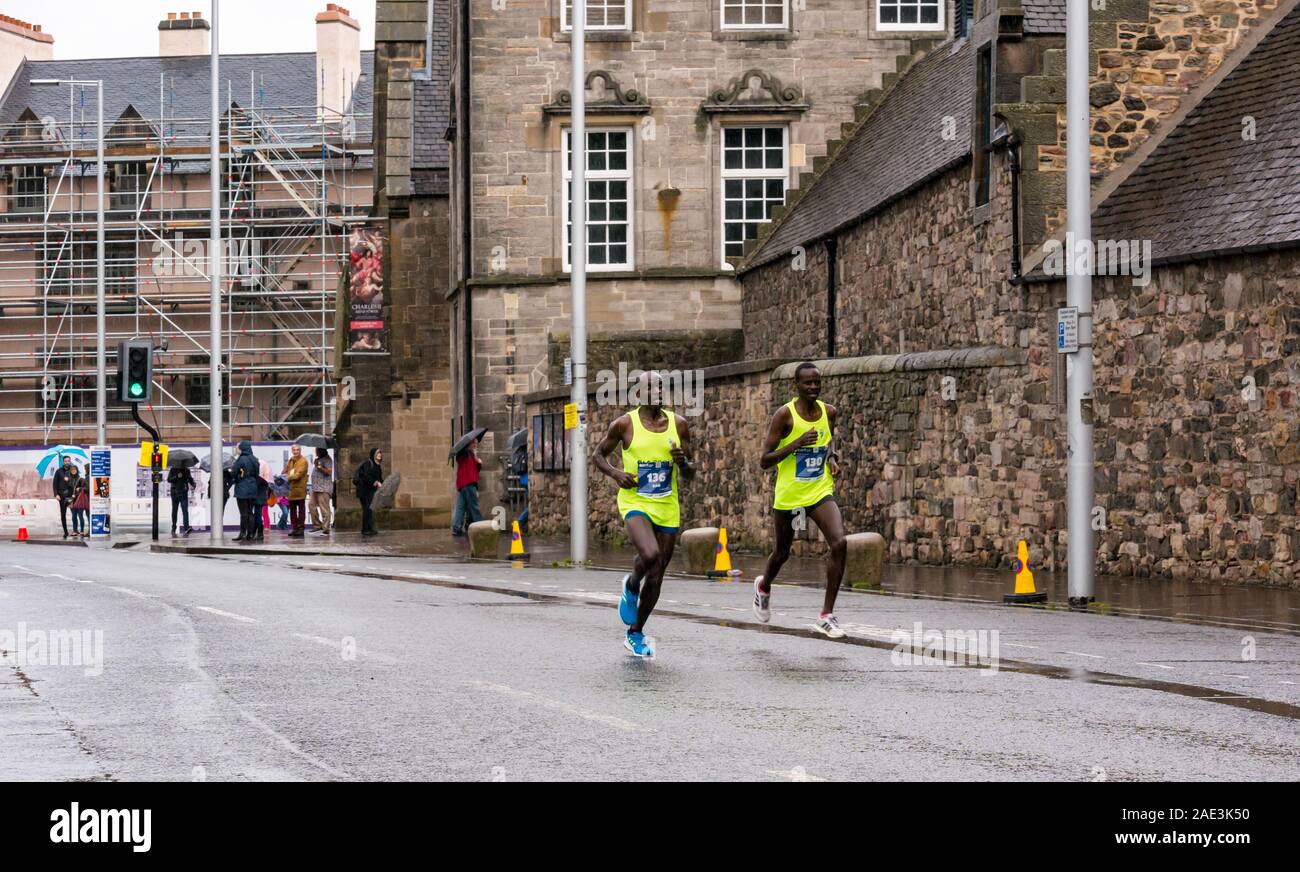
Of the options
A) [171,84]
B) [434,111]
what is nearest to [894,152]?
[434,111]

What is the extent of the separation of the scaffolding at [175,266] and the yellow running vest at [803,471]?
4947 centimetres

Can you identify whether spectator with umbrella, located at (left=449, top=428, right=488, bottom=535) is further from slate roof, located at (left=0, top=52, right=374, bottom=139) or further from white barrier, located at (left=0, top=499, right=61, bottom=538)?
slate roof, located at (left=0, top=52, right=374, bottom=139)

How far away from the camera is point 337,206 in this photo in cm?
6462

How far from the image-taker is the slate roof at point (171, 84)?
226 feet

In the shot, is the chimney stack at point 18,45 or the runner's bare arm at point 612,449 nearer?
the runner's bare arm at point 612,449

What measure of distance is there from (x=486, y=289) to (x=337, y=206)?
2860 centimetres

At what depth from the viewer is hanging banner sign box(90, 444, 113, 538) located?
43.1m

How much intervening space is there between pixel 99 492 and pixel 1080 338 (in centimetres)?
3020

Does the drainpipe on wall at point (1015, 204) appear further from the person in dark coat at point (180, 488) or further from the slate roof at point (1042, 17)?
the person in dark coat at point (180, 488)

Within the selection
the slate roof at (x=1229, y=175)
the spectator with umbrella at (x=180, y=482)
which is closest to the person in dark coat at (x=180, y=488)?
the spectator with umbrella at (x=180, y=482)

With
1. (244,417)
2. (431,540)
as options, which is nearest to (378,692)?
(431,540)

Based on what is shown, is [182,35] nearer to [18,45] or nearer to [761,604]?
[18,45]
